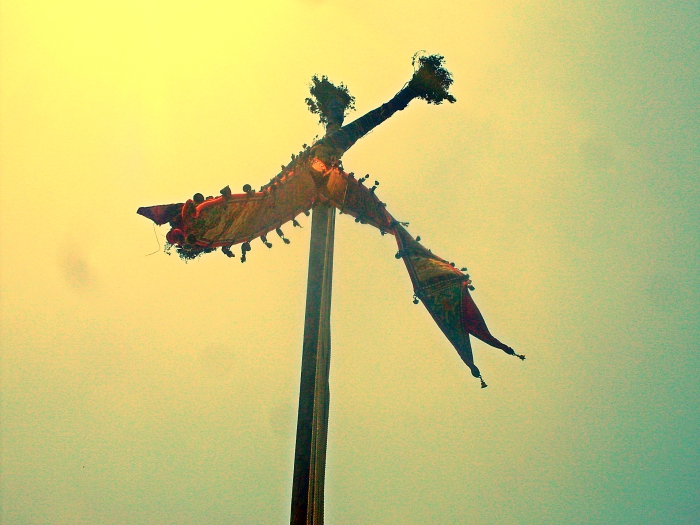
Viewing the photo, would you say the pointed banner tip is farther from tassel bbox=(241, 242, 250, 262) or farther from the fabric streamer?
tassel bbox=(241, 242, 250, 262)

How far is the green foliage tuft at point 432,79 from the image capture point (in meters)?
8.66

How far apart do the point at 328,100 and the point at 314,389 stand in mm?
5271

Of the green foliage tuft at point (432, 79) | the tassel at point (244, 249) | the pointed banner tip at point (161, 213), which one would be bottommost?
the tassel at point (244, 249)

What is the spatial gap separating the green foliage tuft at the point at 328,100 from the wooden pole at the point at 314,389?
8.09ft

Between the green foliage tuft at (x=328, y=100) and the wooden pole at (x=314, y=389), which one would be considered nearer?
the wooden pole at (x=314, y=389)

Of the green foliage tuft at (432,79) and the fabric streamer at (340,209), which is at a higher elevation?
the green foliage tuft at (432,79)

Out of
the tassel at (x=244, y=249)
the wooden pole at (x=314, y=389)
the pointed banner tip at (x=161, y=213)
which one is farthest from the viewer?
the tassel at (x=244, y=249)

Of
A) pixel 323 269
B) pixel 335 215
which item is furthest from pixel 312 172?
pixel 323 269

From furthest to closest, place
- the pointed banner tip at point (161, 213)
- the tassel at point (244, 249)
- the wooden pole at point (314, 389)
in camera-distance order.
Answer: the tassel at point (244, 249) → the pointed banner tip at point (161, 213) → the wooden pole at point (314, 389)

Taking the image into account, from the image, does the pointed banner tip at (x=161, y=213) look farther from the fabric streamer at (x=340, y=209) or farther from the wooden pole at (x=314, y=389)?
the wooden pole at (x=314, y=389)

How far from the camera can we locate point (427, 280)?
27.4 feet

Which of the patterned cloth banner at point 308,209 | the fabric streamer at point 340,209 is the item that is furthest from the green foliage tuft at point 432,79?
the patterned cloth banner at point 308,209

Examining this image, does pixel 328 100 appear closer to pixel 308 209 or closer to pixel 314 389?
pixel 308 209

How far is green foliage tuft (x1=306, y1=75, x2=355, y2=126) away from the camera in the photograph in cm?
971
